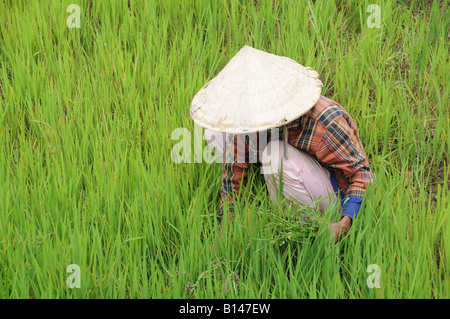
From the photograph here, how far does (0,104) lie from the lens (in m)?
2.87

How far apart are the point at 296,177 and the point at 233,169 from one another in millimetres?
295

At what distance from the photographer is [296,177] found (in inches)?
86.3

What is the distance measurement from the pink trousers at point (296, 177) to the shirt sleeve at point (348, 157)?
0.21 feet

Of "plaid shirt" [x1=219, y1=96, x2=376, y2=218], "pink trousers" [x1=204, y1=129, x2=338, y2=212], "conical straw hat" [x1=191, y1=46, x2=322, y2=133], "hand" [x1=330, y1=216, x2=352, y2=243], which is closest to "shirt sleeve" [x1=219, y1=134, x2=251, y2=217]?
"plaid shirt" [x1=219, y1=96, x2=376, y2=218]

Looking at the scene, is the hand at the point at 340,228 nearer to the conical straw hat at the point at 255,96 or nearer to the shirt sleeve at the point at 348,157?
the shirt sleeve at the point at 348,157

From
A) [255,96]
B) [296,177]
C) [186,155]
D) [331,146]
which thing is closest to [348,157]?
[331,146]

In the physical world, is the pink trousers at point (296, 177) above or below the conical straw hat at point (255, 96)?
below

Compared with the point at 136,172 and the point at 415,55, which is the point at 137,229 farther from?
the point at 415,55

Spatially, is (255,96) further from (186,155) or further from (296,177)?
(186,155)

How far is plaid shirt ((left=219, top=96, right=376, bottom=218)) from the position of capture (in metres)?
2.17

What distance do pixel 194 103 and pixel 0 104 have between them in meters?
1.22

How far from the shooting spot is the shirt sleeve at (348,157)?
85.4 inches

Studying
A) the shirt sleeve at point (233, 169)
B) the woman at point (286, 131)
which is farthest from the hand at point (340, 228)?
the shirt sleeve at point (233, 169)

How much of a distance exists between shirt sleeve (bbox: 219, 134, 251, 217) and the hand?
430mm
